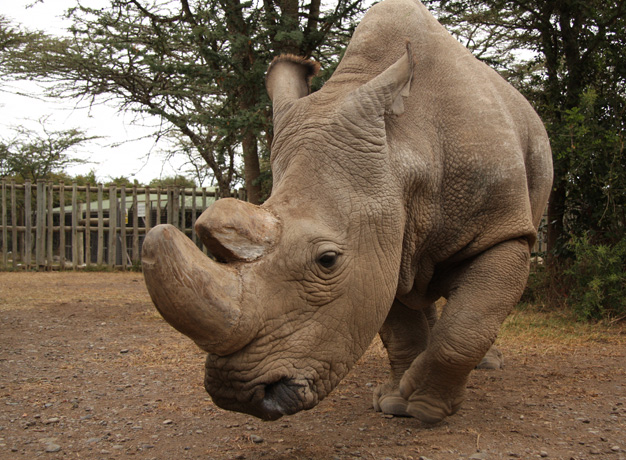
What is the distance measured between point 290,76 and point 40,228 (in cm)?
1311

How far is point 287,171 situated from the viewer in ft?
9.00

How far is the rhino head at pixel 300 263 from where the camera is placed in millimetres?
2100

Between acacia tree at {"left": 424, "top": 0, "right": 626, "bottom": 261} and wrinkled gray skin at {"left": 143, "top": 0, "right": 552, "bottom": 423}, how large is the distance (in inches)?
128

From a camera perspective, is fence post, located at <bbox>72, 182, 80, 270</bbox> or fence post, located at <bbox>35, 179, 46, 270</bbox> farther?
fence post, located at <bbox>72, 182, 80, 270</bbox>

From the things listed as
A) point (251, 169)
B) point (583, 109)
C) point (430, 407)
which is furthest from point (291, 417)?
point (251, 169)

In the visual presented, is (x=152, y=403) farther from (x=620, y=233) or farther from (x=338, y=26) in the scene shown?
(x=338, y=26)

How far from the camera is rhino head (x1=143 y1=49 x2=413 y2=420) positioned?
2.10m

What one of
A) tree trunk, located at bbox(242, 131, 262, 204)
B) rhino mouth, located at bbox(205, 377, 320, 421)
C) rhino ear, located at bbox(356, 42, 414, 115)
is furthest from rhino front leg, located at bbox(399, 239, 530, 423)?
tree trunk, located at bbox(242, 131, 262, 204)

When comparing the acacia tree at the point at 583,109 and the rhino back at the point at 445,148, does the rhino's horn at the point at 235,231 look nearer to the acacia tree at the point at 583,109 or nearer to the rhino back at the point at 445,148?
the rhino back at the point at 445,148

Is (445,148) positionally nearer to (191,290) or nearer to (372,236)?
(372,236)

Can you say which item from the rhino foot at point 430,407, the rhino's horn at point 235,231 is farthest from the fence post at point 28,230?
the rhino's horn at point 235,231

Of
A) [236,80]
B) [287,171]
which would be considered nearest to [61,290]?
[236,80]

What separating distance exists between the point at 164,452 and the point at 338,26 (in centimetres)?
721

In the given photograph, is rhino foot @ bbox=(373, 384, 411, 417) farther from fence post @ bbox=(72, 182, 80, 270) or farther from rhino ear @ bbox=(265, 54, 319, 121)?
fence post @ bbox=(72, 182, 80, 270)
